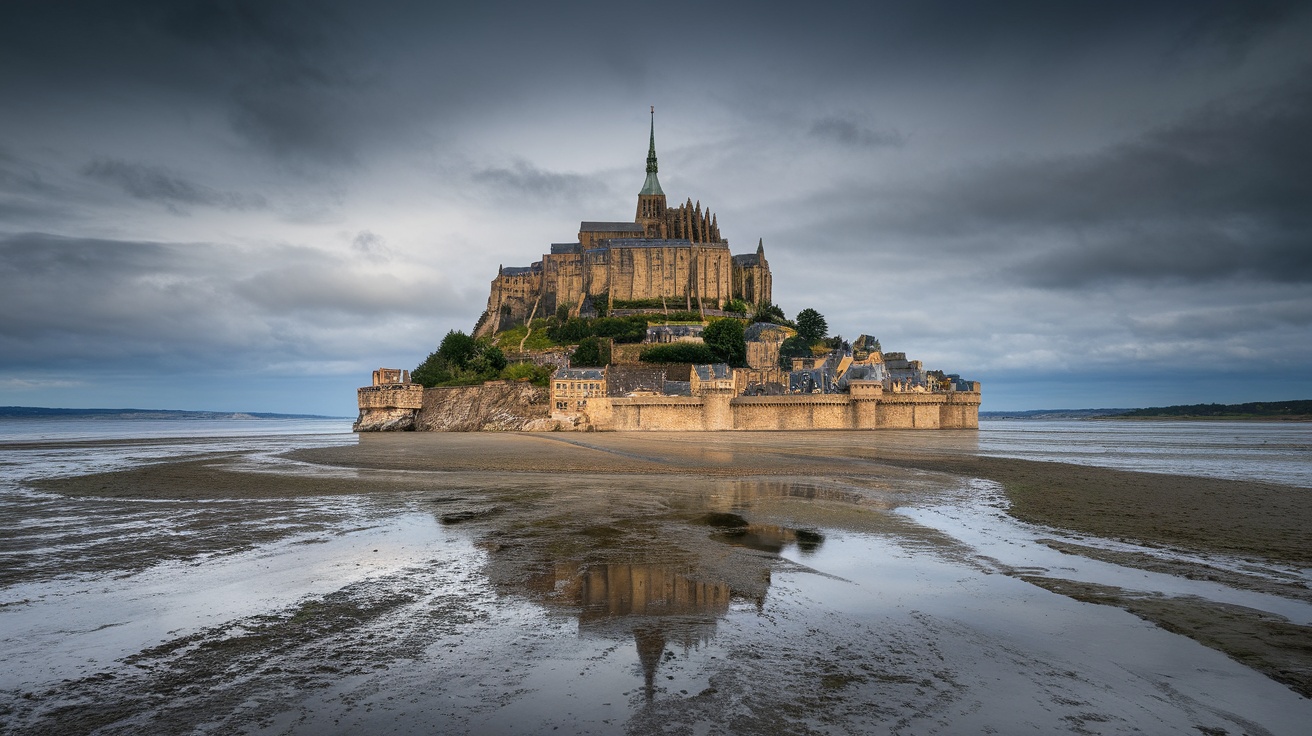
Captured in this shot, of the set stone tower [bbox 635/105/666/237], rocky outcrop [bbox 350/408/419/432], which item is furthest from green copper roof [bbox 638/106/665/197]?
rocky outcrop [bbox 350/408/419/432]

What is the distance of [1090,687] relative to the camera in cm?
581

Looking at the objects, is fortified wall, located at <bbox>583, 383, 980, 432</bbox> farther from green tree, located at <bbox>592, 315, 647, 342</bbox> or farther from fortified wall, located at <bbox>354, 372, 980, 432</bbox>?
green tree, located at <bbox>592, 315, 647, 342</bbox>

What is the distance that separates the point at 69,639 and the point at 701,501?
43.7 ft

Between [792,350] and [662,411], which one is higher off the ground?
[792,350]

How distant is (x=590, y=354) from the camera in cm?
8781

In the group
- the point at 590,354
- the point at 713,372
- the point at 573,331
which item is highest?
the point at 573,331

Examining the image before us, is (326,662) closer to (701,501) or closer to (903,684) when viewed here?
(903,684)

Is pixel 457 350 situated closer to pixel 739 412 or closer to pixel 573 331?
pixel 573 331

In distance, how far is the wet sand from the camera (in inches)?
211

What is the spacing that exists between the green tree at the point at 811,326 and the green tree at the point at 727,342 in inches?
615

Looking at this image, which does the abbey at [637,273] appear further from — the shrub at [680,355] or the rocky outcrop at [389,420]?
the rocky outcrop at [389,420]

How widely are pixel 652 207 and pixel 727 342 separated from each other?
46169mm

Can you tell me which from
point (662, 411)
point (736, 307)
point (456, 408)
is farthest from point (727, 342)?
point (456, 408)

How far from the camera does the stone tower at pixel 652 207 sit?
121188mm
